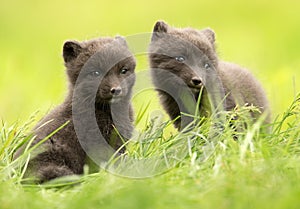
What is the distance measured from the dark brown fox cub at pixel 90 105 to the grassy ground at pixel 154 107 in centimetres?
35

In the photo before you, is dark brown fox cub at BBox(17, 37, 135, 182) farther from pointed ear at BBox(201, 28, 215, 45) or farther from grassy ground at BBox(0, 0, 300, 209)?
pointed ear at BBox(201, 28, 215, 45)

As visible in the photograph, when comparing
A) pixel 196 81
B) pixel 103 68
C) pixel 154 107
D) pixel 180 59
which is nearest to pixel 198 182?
pixel 103 68

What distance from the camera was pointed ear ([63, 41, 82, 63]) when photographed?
7.48 metres

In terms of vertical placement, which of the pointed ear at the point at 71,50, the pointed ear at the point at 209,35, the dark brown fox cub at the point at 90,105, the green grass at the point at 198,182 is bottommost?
the green grass at the point at 198,182

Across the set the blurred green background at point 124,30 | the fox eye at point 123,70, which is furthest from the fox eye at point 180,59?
the blurred green background at point 124,30

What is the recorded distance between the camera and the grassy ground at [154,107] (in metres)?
5.21

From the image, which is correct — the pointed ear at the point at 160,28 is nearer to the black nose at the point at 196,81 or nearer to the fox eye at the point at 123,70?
the black nose at the point at 196,81

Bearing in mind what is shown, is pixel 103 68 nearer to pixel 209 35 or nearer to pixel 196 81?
pixel 196 81

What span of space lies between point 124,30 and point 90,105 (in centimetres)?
1373

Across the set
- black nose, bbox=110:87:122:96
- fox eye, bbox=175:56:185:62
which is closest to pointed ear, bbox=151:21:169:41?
fox eye, bbox=175:56:185:62

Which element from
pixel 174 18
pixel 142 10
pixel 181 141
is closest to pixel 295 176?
pixel 181 141

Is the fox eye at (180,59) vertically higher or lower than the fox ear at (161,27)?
lower

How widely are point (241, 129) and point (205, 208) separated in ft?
7.13

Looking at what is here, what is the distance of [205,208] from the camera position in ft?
16.2
